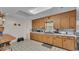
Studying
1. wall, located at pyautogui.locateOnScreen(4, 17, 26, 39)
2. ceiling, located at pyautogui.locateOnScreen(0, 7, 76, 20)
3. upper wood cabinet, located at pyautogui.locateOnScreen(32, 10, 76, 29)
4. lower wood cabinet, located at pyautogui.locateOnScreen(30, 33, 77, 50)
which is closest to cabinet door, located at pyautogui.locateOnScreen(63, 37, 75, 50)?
lower wood cabinet, located at pyautogui.locateOnScreen(30, 33, 77, 50)

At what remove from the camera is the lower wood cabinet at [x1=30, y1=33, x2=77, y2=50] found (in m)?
1.35

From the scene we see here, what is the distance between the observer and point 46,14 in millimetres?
2074

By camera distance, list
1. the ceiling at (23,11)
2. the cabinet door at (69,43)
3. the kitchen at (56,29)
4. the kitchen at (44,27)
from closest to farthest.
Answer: the ceiling at (23,11) → the kitchen at (44,27) → the cabinet door at (69,43) → the kitchen at (56,29)

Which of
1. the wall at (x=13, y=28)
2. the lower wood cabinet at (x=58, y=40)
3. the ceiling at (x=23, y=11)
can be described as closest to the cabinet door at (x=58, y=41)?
the lower wood cabinet at (x=58, y=40)

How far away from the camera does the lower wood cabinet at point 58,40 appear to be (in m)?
1.35

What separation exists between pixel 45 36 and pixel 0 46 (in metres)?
1.59

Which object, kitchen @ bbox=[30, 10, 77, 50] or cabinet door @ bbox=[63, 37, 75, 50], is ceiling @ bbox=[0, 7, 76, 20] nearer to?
kitchen @ bbox=[30, 10, 77, 50]

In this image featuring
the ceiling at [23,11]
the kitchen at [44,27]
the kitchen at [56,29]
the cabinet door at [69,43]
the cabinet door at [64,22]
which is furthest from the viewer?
the cabinet door at [64,22]

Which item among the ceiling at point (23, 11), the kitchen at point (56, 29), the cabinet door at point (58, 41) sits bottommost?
the cabinet door at point (58, 41)

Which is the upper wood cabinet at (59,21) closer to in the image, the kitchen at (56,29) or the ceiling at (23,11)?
the kitchen at (56,29)
